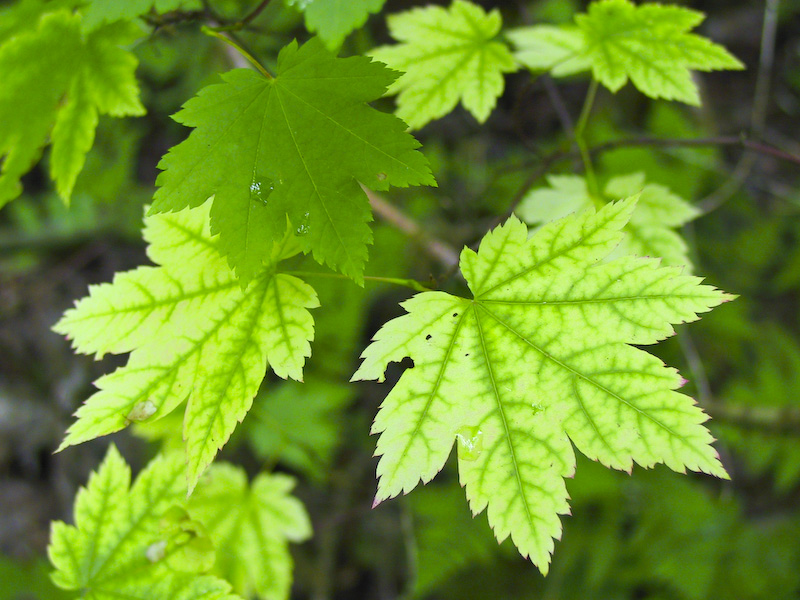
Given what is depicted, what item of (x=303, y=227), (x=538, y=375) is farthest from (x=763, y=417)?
(x=303, y=227)

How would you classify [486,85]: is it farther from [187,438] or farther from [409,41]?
[187,438]

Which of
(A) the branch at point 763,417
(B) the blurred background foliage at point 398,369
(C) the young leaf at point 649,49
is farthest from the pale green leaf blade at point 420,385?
(A) the branch at point 763,417

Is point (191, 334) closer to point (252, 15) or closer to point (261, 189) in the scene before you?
point (261, 189)

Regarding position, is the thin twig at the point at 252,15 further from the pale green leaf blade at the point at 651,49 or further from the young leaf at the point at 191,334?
A: the pale green leaf blade at the point at 651,49

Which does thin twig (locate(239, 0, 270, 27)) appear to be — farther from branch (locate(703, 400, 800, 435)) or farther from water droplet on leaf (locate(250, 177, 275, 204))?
branch (locate(703, 400, 800, 435))

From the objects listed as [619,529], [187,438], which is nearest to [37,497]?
[187,438]

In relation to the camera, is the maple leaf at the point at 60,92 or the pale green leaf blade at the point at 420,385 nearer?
the pale green leaf blade at the point at 420,385
